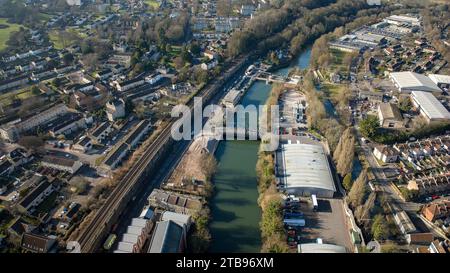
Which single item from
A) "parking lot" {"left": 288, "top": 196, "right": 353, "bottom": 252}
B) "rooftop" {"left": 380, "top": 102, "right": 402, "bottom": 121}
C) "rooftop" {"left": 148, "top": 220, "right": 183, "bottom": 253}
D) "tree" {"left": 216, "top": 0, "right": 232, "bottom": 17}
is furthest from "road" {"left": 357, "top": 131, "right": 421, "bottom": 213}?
"tree" {"left": 216, "top": 0, "right": 232, "bottom": 17}

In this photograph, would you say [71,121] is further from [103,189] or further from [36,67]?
[36,67]

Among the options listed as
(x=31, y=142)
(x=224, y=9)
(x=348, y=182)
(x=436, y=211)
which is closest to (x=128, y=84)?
(x=31, y=142)

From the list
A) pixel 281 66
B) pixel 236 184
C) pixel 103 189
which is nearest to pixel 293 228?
pixel 236 184

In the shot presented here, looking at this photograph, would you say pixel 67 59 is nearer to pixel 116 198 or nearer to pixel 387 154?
pixel 116 198

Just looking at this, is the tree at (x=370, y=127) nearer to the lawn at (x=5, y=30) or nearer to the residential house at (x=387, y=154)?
the residential house at (x=387, y=154)

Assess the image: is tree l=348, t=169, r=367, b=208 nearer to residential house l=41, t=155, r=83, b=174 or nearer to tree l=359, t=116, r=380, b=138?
tree l=359, t=116, r=380, b=138
